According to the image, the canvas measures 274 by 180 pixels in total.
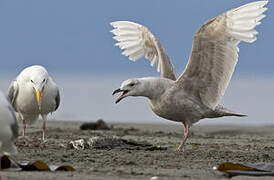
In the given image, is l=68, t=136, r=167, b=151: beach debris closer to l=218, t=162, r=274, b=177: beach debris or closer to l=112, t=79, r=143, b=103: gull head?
l=112, t=79, r=143, b=103: gull head

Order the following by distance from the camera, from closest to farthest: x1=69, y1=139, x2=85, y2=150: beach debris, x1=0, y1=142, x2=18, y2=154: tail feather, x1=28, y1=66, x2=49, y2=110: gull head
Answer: x1=0, y1=142, x2=18, y2=154: tail feather < x1=69, y1=139, x2=85, y2=150: beach debris < x1=28, y1=66, x2=49, y2=110: gull head

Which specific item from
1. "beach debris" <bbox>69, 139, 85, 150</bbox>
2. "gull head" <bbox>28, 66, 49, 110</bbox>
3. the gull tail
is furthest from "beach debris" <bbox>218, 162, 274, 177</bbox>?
"gull head" <bbox>28, 66, 49, 110</bbox>

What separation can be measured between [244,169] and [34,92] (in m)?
4.14

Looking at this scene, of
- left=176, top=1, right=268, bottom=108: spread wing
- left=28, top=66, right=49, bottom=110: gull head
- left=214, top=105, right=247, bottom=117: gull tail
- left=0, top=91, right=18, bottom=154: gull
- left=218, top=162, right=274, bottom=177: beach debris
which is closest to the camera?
left=0, top=91, right=18, bottom=154: gull

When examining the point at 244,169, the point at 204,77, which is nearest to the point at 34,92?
the point at 204,77

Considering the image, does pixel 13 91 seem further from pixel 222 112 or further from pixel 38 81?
pixel 222 112

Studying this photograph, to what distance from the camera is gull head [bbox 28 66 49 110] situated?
9820mm

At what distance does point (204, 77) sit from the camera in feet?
30.8

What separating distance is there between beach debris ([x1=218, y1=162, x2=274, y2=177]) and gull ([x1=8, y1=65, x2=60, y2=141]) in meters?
3.70

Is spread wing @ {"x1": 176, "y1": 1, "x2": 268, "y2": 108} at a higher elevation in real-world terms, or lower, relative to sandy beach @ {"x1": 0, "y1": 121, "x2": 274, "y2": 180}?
higher

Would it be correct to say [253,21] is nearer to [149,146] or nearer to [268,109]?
[149,146]

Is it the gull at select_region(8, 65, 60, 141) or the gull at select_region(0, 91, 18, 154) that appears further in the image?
the gull at select_region(8, 65, 60, 141)

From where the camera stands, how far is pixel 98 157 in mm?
7707

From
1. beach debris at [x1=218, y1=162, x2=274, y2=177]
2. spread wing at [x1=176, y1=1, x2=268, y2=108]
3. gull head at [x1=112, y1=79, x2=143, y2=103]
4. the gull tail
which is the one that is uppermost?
spread wing at [x1=176, y1=1, x2=268, y2=108]
